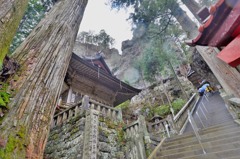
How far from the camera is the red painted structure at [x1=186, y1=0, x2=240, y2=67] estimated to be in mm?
2225

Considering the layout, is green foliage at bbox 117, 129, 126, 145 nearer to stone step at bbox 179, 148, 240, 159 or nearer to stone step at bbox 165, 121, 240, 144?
stone step at bbox 165, 121, 240, 144

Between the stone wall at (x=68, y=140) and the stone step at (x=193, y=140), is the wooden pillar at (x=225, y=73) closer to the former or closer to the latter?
the stone step at (x=193, y=140)

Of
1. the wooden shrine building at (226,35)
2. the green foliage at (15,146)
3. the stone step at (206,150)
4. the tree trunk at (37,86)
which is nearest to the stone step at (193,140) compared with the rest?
the stone step at (206,150)

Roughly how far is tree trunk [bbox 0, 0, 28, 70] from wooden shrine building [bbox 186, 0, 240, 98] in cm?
261

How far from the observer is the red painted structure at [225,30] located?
87.6 inches

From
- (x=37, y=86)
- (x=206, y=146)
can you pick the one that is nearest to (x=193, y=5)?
(x=206, y=146)

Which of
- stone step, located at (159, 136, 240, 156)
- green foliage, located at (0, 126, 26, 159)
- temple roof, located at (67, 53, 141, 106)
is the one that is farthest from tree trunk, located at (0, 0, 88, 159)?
temple roof, located at (67, 53, 141, 106)

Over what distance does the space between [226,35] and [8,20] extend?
9.62 feet

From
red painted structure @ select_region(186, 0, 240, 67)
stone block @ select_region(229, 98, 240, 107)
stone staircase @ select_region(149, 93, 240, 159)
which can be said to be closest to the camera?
red painted structure @ select_region(186, 0, 240, 67)

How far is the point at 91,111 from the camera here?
595 cm

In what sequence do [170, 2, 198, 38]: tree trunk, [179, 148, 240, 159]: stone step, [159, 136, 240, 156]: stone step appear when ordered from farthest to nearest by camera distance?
[170, 2, 198, 38]: tree trunk → [159, 136, 240, 156]: stone step → [179, 148, 240, 159]: stone step

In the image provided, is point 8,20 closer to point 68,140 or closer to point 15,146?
point 15,146

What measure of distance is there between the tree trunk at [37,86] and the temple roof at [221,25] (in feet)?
7.06

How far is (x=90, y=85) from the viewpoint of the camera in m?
10.8
